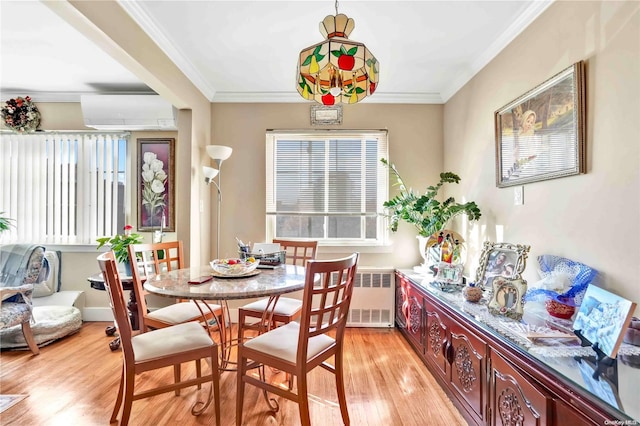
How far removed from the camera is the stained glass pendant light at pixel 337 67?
4.56ft

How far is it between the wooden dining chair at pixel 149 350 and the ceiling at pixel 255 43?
66.8 inches

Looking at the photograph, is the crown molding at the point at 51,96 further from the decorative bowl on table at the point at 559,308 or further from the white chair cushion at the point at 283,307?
the decorative bowl on table at the point at 559,308

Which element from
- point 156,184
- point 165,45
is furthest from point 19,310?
point 165,45

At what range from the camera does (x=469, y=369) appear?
1.72 m

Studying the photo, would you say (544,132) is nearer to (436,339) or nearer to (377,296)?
(436,339)

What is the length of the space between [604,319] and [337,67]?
58.5 inches

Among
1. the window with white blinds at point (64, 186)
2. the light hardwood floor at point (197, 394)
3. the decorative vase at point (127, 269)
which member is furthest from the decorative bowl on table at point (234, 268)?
the window with white blinds at point (64, 186)

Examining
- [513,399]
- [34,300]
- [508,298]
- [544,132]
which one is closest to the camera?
[513,399]

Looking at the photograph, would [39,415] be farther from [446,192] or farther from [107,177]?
[446,192]

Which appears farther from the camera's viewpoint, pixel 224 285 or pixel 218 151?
pixel 218 151

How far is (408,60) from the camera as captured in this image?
105 inches

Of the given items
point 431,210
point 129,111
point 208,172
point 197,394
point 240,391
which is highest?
point 129,111

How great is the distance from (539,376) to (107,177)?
3.99m

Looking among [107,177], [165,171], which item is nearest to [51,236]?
[107,177]
